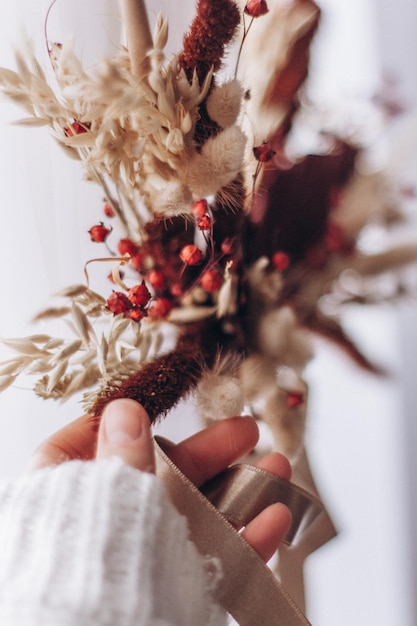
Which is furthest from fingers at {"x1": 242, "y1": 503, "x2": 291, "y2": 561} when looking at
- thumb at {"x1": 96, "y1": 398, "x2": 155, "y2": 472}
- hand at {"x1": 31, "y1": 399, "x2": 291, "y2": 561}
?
thumb at {"x1": 96, "y1": 398, "x2": 155, "y2": 472}

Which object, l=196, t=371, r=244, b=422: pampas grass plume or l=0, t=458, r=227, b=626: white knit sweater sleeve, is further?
l=196, t=371, r=244, b=422: pampas grass plume

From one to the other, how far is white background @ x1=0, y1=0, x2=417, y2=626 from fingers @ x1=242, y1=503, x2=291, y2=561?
0.07m

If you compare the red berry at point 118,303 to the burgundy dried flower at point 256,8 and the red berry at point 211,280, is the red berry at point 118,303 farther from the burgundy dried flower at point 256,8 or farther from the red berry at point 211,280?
the burgundy dried flower at point 256,8

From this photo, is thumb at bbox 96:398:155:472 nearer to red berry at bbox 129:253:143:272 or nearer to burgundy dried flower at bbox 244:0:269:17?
red berry at bbox 129:253:143:272

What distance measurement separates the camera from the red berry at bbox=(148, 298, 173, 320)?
41 centimetres

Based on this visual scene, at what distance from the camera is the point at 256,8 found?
0.37 metres

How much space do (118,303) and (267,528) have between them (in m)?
0.19

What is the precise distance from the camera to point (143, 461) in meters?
0.36

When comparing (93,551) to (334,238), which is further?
(334,238)

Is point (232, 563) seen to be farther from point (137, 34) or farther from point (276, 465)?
point (137, 34)

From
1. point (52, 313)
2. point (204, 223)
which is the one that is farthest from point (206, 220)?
point (52, 313)

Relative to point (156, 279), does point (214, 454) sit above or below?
below

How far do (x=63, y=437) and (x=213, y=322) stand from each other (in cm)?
13

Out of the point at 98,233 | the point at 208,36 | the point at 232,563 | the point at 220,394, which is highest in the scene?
the point at 208,36
